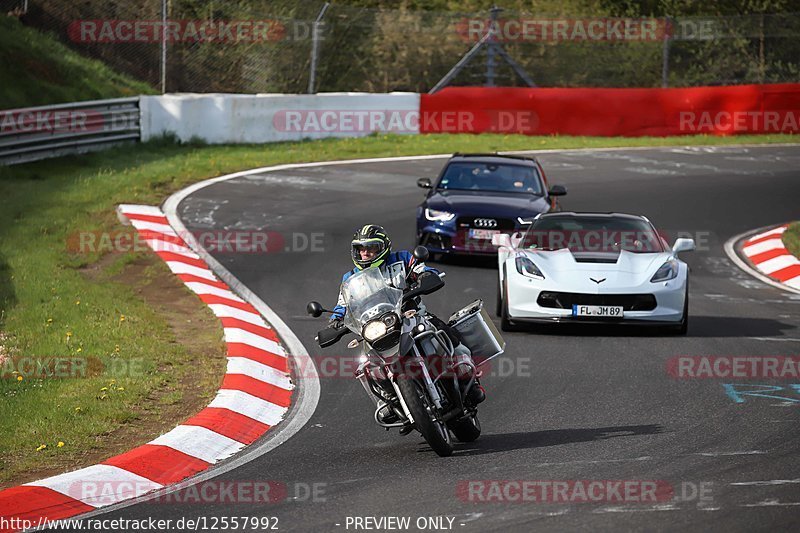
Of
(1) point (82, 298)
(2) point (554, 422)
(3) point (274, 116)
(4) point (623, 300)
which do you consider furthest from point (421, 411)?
(3) point (274, 116)

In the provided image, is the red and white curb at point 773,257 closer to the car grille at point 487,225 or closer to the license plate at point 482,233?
the car grille at point 487,225

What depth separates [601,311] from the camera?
42.9ft

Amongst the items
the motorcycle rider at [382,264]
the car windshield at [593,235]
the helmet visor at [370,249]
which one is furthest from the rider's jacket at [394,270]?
the car windshield at [593,235]

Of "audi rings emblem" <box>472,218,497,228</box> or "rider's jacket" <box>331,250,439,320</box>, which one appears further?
"audi rings emblem" <box>472,218,497,228</box>

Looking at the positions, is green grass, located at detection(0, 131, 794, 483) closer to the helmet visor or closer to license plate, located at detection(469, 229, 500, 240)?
the helmet visor

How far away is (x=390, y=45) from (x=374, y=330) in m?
28.8

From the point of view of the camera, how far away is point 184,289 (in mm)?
15188

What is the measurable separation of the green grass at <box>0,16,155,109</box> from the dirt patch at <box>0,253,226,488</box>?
1148 centimetres

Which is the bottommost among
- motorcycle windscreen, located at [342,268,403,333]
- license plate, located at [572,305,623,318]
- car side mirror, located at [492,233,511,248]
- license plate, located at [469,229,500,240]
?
license plate, located at [469,229,500,240]

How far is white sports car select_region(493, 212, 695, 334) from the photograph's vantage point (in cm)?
1309

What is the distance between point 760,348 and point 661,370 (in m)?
1.55

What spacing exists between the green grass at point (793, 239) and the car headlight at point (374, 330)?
11848 millimetres

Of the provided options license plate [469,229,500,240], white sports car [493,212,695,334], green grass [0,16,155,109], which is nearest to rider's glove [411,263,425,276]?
white sports car [493,212,695,334]

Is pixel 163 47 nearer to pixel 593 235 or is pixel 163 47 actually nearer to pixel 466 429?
pixel 593 235
